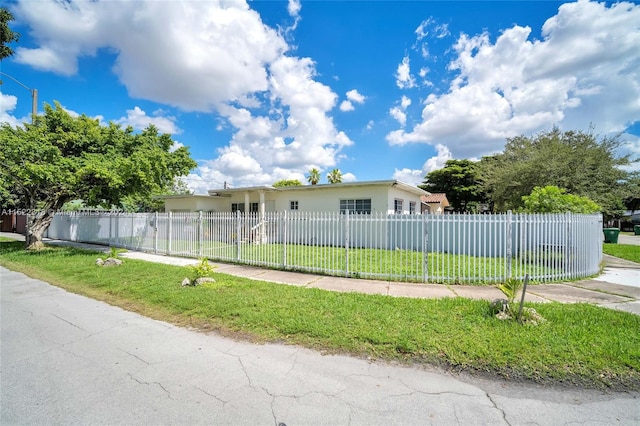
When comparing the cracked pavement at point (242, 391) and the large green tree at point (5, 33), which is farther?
the large green tree at point (5, 33)

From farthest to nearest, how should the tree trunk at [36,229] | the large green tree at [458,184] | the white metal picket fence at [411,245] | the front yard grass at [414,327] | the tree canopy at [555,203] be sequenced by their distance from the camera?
1. the large green tree at [458,184]
2. the tree trunk at [36,229]
3. the tree canopy at [555,203]
4. the white metal picket fence at [411,245]
5. the front yard grass at [414,327]

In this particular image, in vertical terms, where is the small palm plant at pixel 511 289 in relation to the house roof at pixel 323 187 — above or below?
below

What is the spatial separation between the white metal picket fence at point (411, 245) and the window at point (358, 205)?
7.89ft

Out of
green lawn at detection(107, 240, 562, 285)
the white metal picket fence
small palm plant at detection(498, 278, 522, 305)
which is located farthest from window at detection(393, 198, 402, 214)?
small palm plant at detection(498, 278, 522, 305)

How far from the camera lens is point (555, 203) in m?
9.45

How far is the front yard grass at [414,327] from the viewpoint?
3.34 m

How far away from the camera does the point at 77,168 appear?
34.8 feet

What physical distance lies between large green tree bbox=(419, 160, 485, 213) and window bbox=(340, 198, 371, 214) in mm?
29130

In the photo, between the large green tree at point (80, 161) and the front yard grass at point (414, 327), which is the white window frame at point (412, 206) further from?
the front yard grass at point (414, 327)

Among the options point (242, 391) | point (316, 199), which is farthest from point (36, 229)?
point (242, 391)

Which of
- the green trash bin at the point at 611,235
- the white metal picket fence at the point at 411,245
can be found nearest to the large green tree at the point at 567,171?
the green trash bin at the point at 611,235

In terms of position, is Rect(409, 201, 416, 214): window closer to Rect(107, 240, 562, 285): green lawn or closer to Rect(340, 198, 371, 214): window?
Rect(340, 198, 371, 214): window

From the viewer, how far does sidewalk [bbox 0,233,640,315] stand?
595cm

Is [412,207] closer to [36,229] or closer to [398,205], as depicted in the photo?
[398,205]
